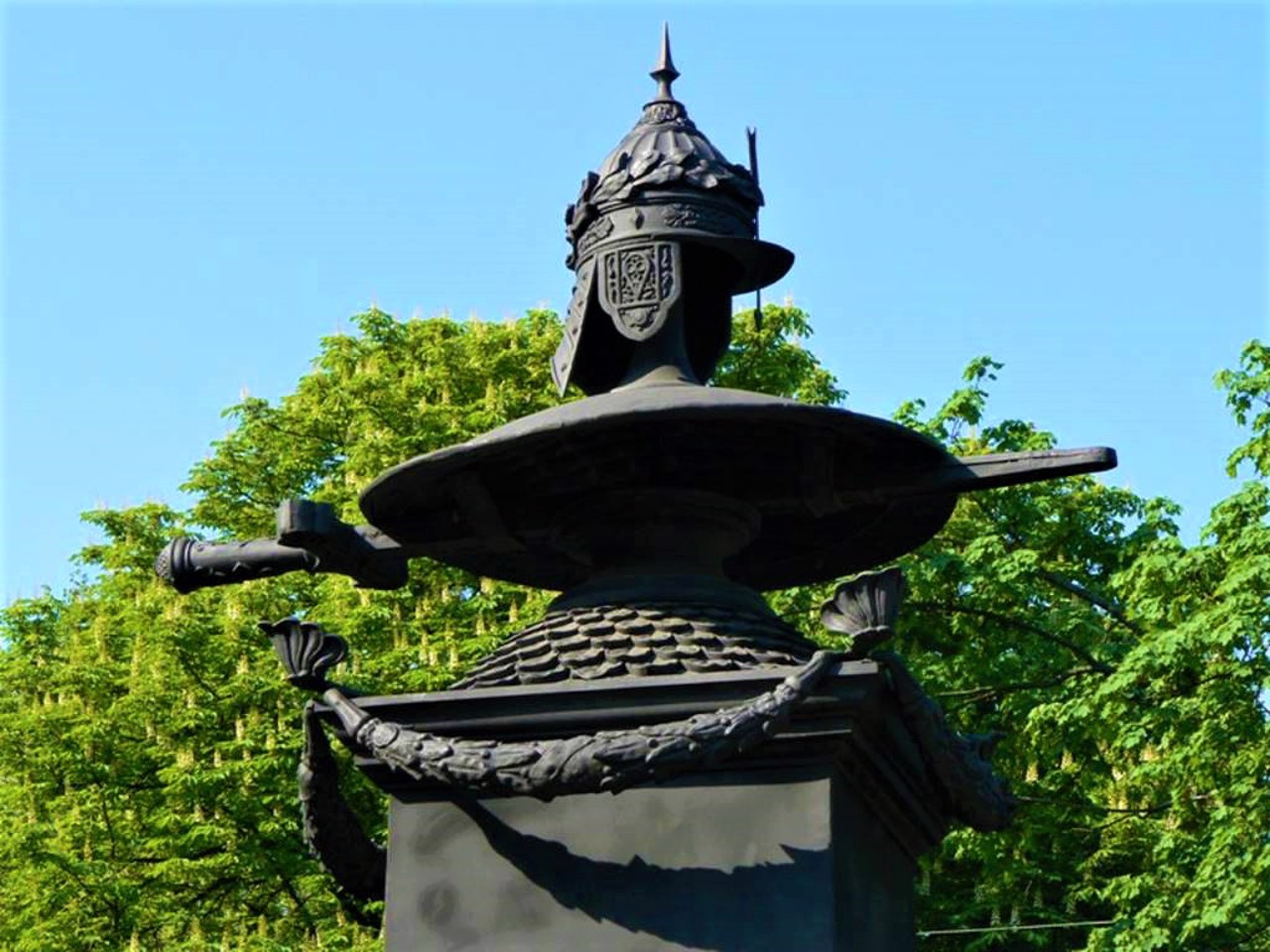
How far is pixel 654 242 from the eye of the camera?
761 centimetres

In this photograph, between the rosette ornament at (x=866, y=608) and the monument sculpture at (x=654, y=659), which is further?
the monument sculpture at (x=654, y=659)

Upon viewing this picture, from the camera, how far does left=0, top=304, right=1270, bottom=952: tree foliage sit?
2133 cm

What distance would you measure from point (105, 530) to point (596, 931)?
26380 mm

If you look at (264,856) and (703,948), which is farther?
(264,856)

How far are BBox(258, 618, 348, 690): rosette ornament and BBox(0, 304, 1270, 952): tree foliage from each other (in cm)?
1440

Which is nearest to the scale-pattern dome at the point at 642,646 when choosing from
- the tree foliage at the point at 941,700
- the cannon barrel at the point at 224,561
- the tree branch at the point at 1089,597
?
the cannon barrel at the point at 224,561

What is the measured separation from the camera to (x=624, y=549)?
7.57 meters

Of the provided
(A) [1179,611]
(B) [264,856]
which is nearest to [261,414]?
(B) [264,856]

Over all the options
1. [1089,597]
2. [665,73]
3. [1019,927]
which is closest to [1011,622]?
[1089,597]

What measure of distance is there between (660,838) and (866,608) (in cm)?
87

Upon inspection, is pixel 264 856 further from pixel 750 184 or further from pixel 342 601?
pixel 750 184

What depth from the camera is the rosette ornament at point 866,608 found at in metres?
6.59

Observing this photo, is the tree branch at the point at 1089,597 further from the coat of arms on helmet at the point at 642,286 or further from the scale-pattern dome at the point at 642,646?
the scale-pattern dome at the point at 642,646

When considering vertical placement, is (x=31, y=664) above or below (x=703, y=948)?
above
